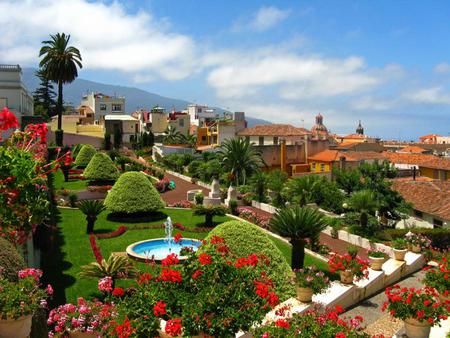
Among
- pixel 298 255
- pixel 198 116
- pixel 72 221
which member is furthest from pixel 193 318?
pixel 198 116

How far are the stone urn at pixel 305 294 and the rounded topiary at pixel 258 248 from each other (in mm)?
228

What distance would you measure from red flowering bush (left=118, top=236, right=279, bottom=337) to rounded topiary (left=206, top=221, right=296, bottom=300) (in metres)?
4.12

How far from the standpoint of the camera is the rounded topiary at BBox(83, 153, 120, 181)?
117ft

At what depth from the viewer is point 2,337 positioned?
21.9 feet

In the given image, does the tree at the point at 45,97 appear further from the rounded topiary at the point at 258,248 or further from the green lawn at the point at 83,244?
the rounded topiary at the point at 258,248

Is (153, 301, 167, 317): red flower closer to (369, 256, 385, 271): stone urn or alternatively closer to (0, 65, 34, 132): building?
(369, 256, 385, 271): stone urn

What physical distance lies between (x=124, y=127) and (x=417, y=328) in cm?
6133

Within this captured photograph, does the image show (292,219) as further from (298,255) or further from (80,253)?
(80,253)

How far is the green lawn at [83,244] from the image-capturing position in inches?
551

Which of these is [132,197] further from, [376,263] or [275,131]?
[275,131]

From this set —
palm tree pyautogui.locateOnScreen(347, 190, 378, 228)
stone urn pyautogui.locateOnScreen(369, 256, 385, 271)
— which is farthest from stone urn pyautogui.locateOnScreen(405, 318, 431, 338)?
palm tree pyautogui.locateOnScreen(347, 190, 378, 228)

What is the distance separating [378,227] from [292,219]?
41.1 ft

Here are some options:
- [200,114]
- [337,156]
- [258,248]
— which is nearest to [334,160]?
[337,156]

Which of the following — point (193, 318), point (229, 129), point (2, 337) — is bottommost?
point (2, 337)
